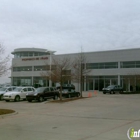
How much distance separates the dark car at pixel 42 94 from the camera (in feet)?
85.7

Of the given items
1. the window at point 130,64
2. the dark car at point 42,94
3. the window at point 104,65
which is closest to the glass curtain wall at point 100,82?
the window at point 104,65

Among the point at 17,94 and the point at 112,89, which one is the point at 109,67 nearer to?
the point at 112,89

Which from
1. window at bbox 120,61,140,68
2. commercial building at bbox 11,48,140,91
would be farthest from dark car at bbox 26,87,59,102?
window at bbox 120,61,140,68

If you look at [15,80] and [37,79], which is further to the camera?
[15,80]

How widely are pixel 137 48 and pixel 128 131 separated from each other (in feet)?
135

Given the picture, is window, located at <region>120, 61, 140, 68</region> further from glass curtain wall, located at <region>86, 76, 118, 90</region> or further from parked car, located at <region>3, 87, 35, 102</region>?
parked car, located at <region>3, 87, 35, 102</region>

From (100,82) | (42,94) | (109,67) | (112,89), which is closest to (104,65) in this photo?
(109,67)

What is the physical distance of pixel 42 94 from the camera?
26.8m

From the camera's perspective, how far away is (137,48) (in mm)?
48406

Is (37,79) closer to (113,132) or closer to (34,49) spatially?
(34,49)

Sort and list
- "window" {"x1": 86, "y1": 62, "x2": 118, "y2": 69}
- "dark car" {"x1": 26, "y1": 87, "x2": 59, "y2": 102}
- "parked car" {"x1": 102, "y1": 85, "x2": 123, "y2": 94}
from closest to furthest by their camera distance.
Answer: "dark car" {"x1": 26, "y1": 87, "x2": 59, "y2": 102} < "parked car" {"x1": 102, "y1": 85, "x2": 123, "y2": 94} < "window" {"x1": 86, "y1": 62, "x2": 118, "y2": 69}

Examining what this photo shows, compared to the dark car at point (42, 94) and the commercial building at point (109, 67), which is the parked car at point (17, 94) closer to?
the dark car at point (42, 94)

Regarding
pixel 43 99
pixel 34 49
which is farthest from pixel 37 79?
pixel 43 99

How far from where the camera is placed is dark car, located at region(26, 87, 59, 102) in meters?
26.1
